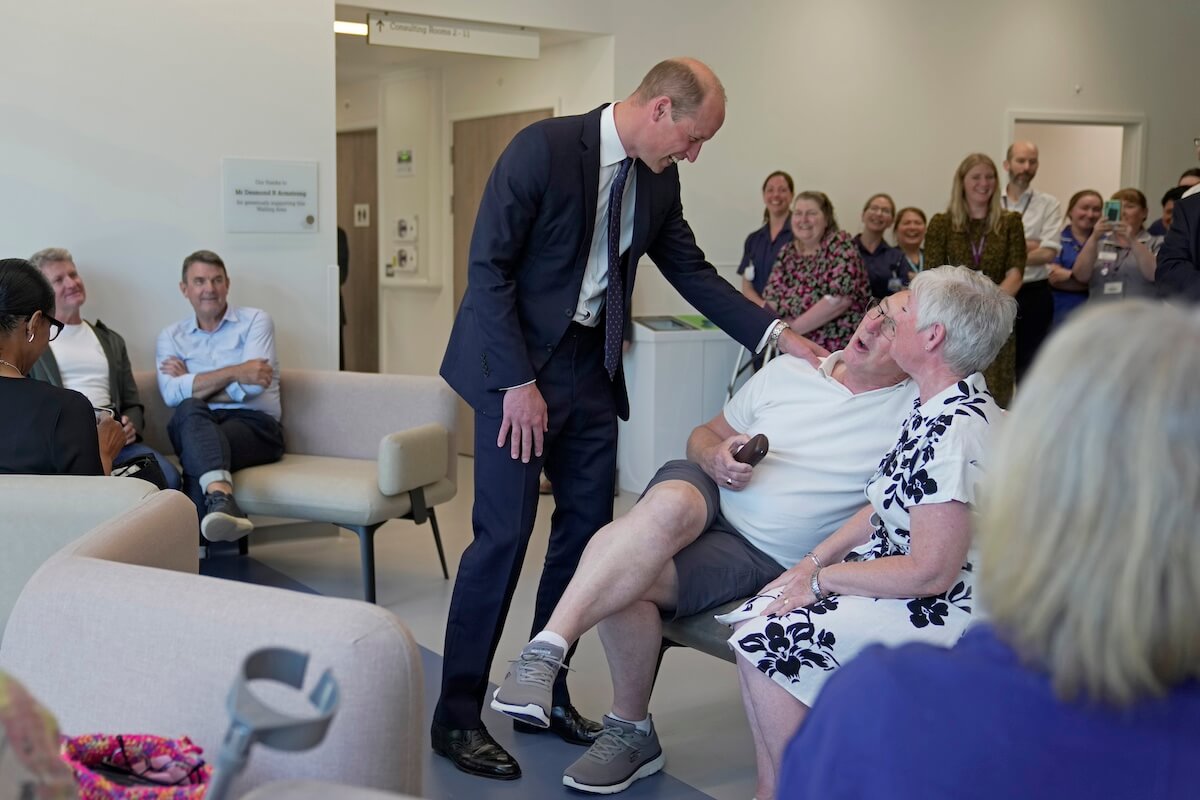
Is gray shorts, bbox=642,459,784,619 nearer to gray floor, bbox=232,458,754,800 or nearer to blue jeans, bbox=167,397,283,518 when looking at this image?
gray floor, bbox=232,458,754,800

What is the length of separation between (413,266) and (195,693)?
716 centimetres

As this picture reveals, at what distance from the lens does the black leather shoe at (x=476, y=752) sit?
3.02 metres

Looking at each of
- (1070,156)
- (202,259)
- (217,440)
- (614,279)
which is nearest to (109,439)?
(217,440)

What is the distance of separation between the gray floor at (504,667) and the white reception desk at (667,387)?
682 mm

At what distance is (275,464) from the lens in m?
5.00

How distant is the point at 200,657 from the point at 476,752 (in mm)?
1594

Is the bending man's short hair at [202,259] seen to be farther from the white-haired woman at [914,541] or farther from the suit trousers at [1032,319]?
the suit trousers at [1032,319]

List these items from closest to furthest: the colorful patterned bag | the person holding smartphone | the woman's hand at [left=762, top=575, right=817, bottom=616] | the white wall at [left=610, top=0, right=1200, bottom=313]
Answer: the colorful patterned bag → the woman's hand at [left=762, top=575, right=817, bottom=616] → the person holding smartphone → the white wall at [left=610, top=0, right=1200, bottom=313]

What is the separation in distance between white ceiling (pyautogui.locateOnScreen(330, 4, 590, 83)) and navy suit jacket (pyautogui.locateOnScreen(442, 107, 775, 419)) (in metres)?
4.16

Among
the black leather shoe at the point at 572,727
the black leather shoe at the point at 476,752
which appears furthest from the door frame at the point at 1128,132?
the black leather shoe at the point at 476,752

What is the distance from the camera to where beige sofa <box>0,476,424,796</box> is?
150 cm

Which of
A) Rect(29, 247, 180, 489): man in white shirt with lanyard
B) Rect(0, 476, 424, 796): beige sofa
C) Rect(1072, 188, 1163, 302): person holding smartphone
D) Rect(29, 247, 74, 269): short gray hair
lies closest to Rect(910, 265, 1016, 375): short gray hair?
Rect(0, 476, 424, 796): beige sofa

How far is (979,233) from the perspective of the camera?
6547 mm

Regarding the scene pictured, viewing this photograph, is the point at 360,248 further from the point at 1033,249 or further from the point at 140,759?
the point at 140,759
